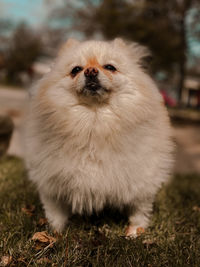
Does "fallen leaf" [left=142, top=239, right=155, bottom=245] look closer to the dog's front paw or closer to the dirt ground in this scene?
the dog's front paw

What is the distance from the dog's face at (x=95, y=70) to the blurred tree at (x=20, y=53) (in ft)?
116

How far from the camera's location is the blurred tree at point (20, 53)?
3709 centimetres

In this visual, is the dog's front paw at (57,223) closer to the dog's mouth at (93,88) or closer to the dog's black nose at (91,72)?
the dog's mouth at (93,88)

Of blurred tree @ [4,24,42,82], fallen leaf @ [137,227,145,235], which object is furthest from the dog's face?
blurred tree @ [4,24,42,82]

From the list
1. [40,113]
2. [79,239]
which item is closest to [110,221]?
[79,239]

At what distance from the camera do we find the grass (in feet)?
6.63

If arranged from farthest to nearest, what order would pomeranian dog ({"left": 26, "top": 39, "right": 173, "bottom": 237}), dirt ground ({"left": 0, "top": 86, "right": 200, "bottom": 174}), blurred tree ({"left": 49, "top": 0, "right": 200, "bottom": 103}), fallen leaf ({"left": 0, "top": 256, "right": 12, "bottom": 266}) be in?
blurred tree ({"left": 49, "top": 0, "right": 200, "bottom": 103}), dirt ground ({"left": 0, "top": 86, "right": 200, "bottom": 174}), pomeranian dog ({"left": 26, "top": 39, "right": 173, "bottom": 237}), fallen leaf ({"left": 0, "top": 256, "right": 12, "bottom": 266})

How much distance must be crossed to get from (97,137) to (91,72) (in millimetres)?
532

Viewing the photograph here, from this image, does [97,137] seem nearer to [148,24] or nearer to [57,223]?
[57,223]

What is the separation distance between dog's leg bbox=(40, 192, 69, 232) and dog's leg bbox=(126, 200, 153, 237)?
0.62 meters

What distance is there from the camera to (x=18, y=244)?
2139 mm

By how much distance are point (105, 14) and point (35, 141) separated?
36.6 feet

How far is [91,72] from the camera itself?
231 cm

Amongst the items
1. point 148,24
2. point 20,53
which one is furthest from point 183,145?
point 20,53
